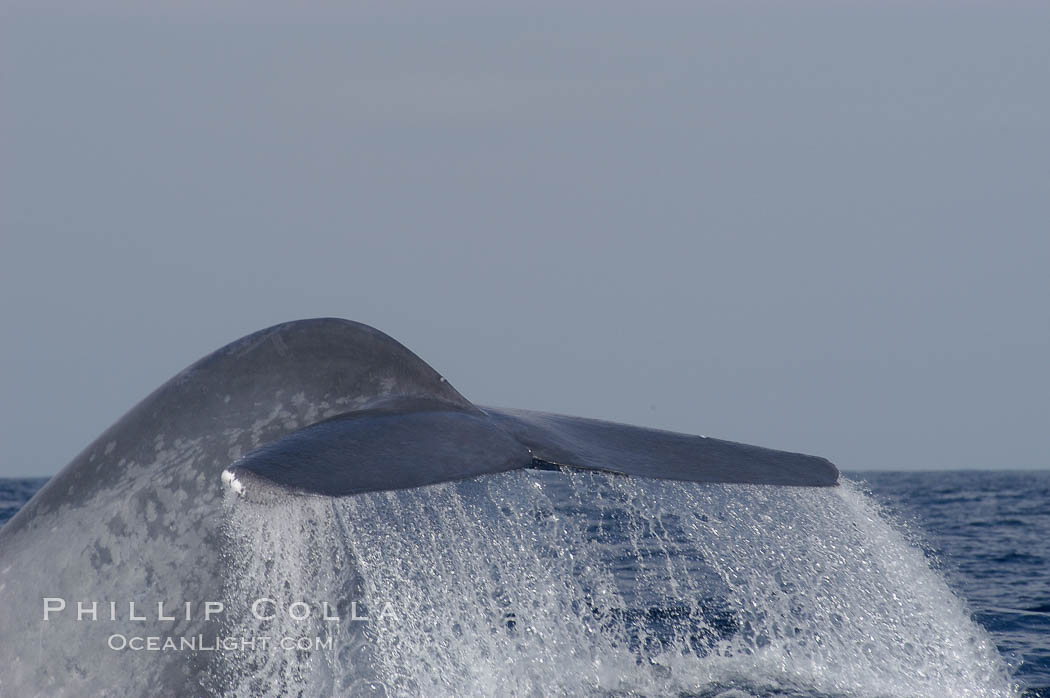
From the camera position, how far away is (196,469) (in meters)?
4.12

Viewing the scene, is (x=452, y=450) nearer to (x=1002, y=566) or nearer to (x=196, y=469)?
(x=196, y=469)

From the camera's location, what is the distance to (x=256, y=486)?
10.9 feet

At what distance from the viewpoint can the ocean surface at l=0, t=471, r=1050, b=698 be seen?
5324 millimetres

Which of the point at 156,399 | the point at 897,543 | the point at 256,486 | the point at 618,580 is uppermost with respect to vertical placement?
the point at 156,399

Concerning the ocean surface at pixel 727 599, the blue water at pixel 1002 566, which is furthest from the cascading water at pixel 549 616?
the blue water at pixel 1002 566

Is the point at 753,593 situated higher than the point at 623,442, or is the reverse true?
the point at 623,442

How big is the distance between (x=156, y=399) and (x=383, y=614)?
7.07 ft

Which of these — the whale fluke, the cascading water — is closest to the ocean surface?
the cascading water

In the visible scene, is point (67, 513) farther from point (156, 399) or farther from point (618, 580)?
point (618, 580)

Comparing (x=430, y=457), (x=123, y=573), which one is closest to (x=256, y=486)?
(x=430, y=457)

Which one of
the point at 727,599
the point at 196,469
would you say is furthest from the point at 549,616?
the point at 727,599

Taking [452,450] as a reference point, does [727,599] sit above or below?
below

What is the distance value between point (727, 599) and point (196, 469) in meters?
8.80

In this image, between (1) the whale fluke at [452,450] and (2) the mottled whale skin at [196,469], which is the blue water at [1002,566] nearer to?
(1) the whale fluke at [452,450]
